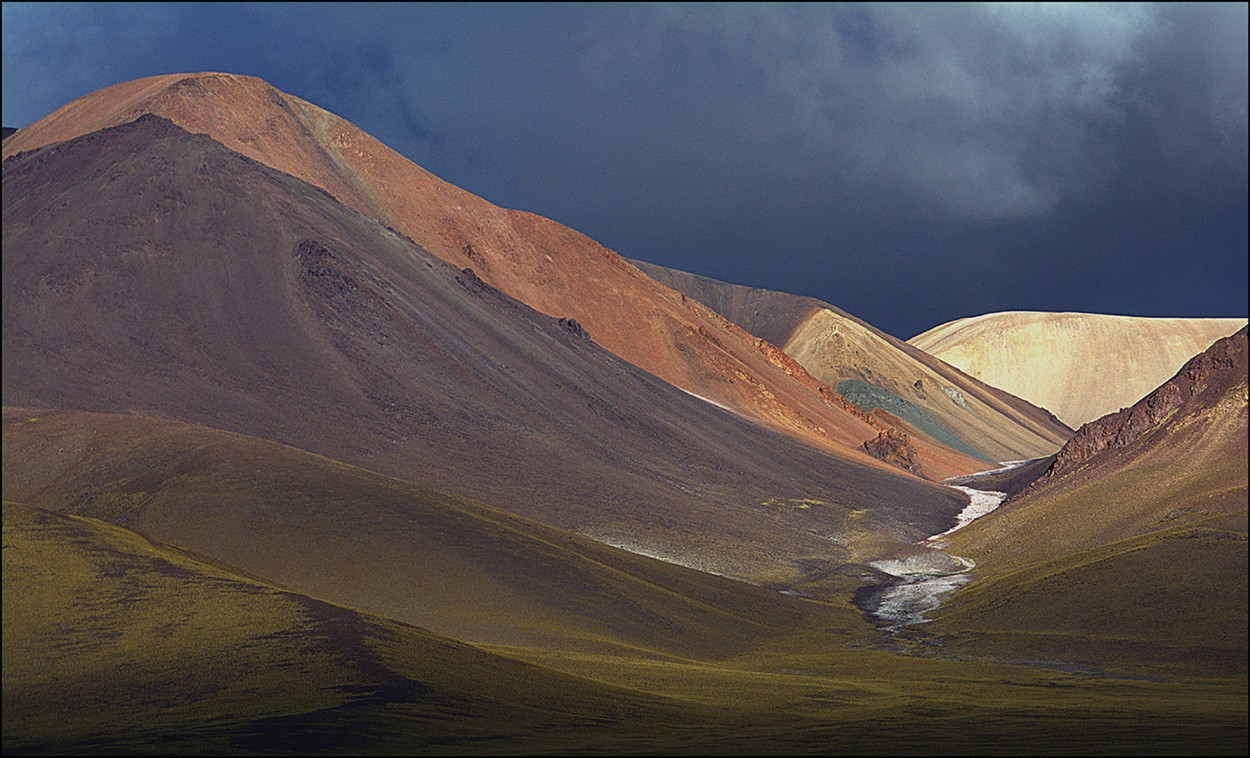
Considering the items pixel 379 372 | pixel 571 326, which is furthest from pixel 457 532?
pixel 571 326

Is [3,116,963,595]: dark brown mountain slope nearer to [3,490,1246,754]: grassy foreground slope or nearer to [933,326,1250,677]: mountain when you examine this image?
[933,326,1250,677]: mountain

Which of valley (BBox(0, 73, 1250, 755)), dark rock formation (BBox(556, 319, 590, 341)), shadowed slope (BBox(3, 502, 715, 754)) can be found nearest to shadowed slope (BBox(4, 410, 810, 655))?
valley (BBox(0, 73, 1250, 755))

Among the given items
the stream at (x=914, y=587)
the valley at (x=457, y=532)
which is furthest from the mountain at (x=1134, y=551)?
the stream at (x=914, y=587)

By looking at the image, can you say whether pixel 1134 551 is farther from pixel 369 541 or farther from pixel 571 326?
pixel 571 326

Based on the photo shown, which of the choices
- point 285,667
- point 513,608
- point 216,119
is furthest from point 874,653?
point 216,119

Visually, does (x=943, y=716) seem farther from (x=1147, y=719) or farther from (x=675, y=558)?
(x=675, y=558)

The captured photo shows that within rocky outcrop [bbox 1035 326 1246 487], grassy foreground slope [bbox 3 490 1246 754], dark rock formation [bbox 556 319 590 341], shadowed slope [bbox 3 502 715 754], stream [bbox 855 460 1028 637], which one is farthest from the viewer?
dark rock formation [bbox 556 319 590 341]

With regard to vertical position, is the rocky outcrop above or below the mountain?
above
